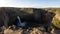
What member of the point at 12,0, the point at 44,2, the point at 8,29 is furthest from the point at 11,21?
the point at 44,2

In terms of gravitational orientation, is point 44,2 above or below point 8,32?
above

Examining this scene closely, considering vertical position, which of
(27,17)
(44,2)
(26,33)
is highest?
(44,2)

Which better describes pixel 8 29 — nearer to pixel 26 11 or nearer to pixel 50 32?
pixel 26 11

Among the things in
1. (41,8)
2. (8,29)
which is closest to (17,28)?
(8,29)

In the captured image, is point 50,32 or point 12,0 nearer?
point 50,32

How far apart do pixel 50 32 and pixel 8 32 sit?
13.6 inches

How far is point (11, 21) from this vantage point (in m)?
1.33

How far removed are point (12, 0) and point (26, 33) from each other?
13.8 inches

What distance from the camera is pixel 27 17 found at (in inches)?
52.7

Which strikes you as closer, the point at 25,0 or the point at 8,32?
the point at 8,32

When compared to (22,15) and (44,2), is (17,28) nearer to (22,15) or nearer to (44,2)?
(22,15)

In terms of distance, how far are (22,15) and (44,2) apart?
0.76 feet

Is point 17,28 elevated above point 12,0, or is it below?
below

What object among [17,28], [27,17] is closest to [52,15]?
[27,17]
